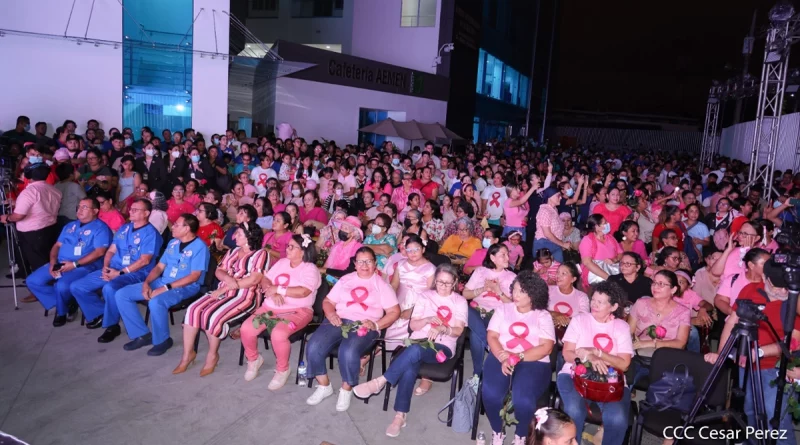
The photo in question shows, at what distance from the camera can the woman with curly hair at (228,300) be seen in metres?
5.11

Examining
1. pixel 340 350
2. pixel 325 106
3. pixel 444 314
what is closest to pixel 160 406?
pixel 340 350

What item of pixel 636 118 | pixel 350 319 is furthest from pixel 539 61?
pixel 350 319

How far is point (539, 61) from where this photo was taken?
37.2 meters

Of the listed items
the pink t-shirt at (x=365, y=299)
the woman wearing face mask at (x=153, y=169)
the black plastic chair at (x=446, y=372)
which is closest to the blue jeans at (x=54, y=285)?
the pink t-shirt at (x=365, y=299)

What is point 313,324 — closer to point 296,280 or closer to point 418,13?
point 296,280

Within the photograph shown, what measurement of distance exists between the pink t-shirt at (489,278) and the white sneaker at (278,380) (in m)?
1.79

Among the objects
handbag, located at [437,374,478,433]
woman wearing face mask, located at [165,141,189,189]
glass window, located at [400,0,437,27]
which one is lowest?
handbag, located at [437,374,478,433]

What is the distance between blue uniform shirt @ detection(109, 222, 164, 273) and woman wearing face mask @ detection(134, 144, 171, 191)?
3.39 metres

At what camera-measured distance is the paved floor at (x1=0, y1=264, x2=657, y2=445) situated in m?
4.09

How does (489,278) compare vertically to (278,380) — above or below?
above

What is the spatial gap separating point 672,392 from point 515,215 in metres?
4.35

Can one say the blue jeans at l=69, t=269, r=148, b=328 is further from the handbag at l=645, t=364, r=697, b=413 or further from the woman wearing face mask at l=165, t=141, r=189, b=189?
the handbag at l=645, t=364, r=697, b=413

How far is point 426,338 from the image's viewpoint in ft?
14.9

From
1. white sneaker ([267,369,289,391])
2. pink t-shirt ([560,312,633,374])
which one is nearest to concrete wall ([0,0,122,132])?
white sneaker ([267,369,289,391])
